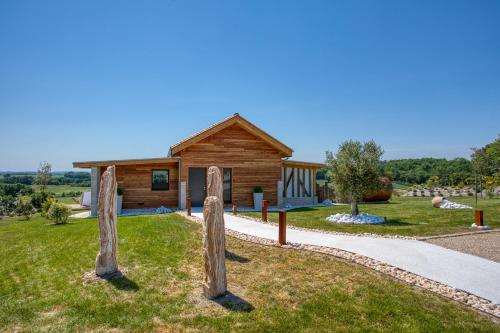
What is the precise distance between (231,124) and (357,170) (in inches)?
309

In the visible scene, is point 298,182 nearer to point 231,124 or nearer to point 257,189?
point 257,189

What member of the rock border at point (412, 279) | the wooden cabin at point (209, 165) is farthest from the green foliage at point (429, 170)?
the rock border at point (412, 279)

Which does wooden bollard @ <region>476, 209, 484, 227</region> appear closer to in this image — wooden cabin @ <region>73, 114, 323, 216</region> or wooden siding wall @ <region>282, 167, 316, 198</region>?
wooden cabin @ <region>73, 114, 323, 216</region>

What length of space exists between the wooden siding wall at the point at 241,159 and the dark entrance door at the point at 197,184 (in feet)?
9.06

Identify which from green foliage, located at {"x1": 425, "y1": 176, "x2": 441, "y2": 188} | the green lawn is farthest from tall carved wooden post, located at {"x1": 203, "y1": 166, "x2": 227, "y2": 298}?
green foliage, located at {"x1": 425, "y1": 176, "x2": 441, "y2": 188}

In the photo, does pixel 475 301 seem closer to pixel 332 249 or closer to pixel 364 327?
pixel 364 327

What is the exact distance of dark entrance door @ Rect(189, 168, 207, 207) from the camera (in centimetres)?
2120

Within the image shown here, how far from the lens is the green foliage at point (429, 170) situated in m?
37.2

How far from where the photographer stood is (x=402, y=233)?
10.6 meters

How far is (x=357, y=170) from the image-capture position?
45.0 ft

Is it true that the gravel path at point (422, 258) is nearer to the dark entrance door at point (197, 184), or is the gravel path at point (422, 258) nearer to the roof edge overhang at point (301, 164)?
the dark entrance door at point (197, 184)

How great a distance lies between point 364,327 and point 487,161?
21.8m

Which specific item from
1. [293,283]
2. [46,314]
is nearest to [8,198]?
[46,314]

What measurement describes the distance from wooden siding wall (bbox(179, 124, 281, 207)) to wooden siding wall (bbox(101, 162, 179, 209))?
3.37 ft
